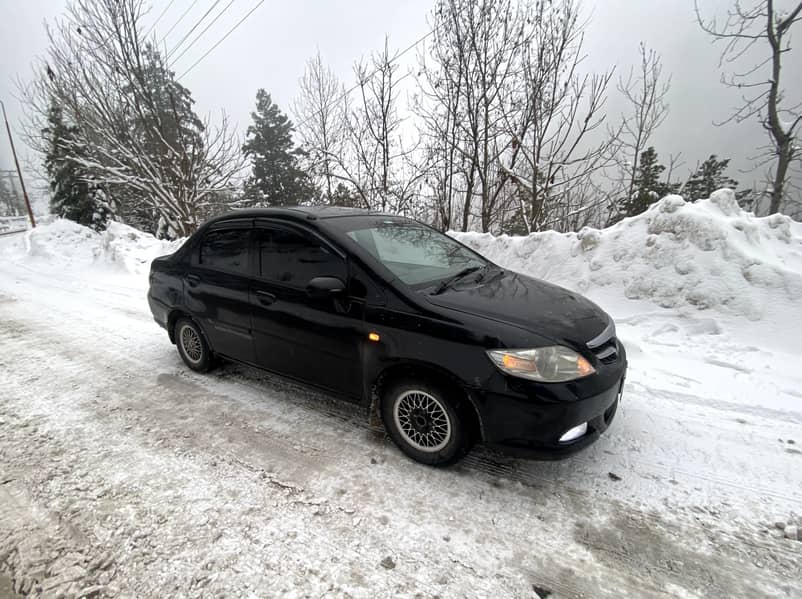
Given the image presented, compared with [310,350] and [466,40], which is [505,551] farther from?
[466,40]

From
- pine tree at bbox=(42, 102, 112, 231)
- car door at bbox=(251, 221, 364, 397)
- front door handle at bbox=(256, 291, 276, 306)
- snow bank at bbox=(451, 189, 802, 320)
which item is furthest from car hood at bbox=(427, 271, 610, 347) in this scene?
pine tree at bbox=(42, 102, 112, 231)

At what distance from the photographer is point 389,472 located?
2494 millimetres

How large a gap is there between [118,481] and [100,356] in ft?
8.77

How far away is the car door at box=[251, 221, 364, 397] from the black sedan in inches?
0.4

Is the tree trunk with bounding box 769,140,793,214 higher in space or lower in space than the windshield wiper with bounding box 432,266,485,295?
higher

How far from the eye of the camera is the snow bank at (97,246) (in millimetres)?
10141

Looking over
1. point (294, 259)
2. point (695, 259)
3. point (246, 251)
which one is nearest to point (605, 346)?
point (294, 259)

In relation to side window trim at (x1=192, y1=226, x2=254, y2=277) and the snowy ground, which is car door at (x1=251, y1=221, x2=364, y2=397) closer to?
side window trim at (x1=192, y1=226, x2=254, y2=277)

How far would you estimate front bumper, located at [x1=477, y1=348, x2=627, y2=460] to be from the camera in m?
2.13

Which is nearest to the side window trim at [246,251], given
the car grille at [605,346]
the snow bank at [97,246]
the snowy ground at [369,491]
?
the snowy ground at [369,491]

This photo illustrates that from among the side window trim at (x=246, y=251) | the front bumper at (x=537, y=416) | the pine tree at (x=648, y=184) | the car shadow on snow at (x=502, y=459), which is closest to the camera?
the front bumper at (x=537, y=416)

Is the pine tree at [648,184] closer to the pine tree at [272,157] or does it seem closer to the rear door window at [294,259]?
the pine tree at [272,157]

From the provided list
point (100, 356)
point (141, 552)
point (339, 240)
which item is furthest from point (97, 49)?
point (141, 552)

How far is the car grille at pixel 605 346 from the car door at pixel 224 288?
106 inches
